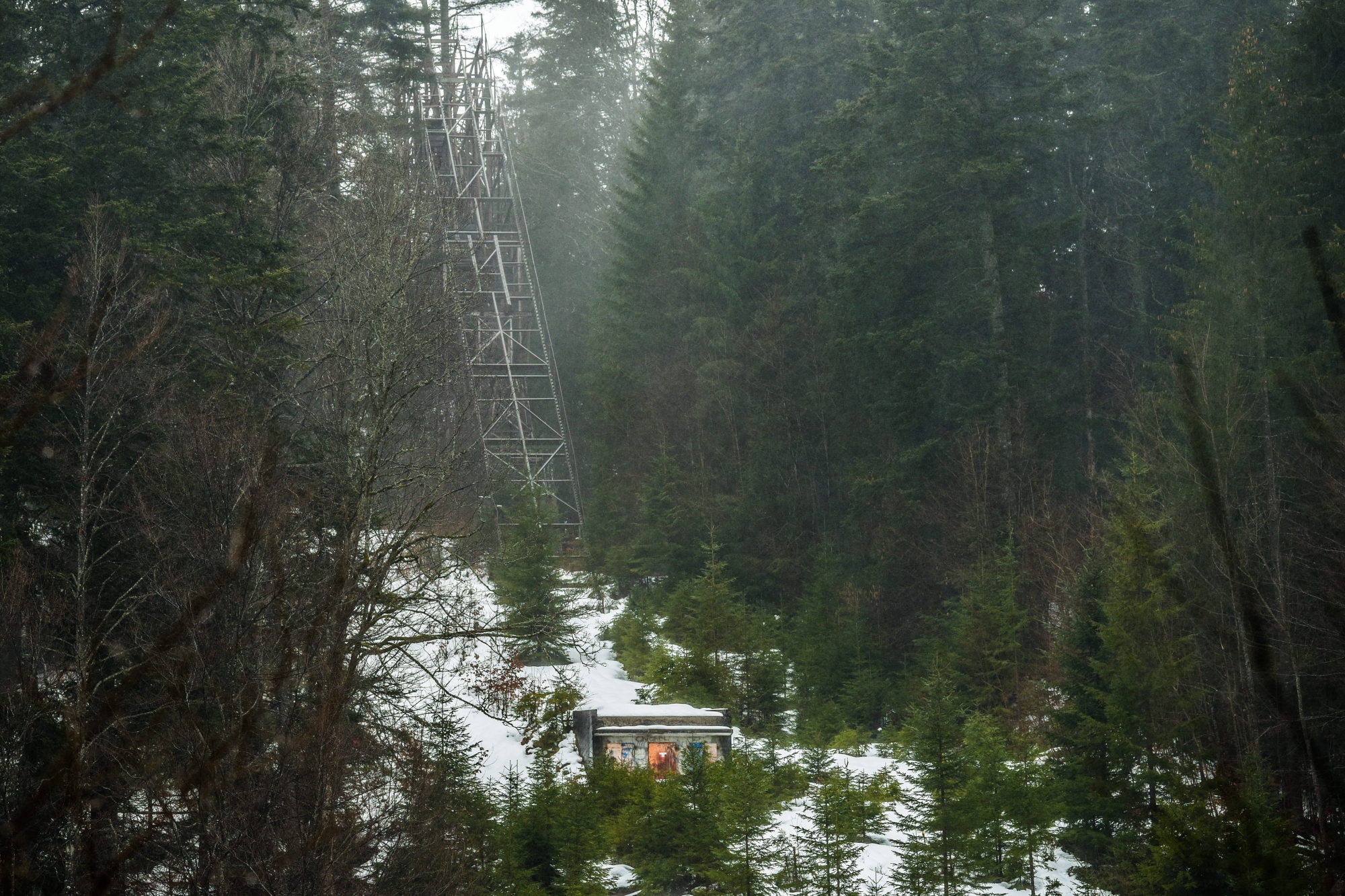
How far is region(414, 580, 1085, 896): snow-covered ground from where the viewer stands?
13148 mm

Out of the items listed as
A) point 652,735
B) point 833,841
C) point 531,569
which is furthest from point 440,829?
point 531,569

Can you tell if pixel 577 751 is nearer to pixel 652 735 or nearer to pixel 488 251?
pixel 652 735

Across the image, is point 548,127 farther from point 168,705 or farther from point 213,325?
point 168,705

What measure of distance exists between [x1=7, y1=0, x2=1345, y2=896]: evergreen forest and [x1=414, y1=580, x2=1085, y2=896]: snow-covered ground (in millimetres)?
282

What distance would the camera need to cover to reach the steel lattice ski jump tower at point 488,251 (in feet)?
104

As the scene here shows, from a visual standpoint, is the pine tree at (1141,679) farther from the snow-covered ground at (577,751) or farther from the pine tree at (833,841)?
the pine tree at (833,841)

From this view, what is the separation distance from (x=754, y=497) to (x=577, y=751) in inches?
548

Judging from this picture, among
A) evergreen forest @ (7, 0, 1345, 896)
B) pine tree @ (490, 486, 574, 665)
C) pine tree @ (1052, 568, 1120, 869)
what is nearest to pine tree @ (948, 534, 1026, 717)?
evergreen forest @ (7, 0, 1345, 896)

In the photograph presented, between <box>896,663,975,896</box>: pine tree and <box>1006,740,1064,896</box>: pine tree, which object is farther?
<box>1006,740,1064,896</box>: pine tree

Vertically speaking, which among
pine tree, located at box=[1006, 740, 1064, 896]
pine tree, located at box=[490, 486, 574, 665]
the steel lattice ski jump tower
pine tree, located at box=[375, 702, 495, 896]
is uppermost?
the steel lattice ski jump tower

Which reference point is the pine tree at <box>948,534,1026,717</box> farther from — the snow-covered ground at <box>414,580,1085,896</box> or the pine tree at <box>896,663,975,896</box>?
the pine tree at <box>896,663,975,896</box>

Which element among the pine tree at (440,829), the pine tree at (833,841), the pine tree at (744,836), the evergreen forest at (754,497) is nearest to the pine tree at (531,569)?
the evergreen forest at (754,497)

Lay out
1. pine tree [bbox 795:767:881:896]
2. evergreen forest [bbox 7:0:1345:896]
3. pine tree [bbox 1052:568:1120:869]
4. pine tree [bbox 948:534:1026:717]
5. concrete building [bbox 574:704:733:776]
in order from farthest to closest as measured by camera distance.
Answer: pine tree [bbox 948:534:1026:717] < concrete building [bbox 574:704:733:776] < pine tree [bbox 1052:568:1120:869] < pine tree [bbox 795:767:881:896] < evergreen forest [bbox 7:0:1345:896]

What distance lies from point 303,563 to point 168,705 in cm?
378
